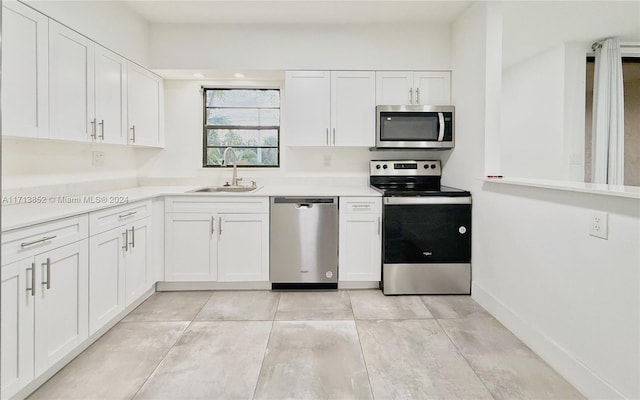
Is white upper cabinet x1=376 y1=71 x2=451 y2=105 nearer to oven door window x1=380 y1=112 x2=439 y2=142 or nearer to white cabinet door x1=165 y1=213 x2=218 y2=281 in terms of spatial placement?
oven door window x1=380 y1=112 x2=439 y2=142

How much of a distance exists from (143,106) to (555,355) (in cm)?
363

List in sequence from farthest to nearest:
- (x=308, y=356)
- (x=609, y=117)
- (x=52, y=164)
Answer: (x=609, y=117) → (x=52, y=164) → (x=308, y=356)

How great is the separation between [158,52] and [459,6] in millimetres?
2729

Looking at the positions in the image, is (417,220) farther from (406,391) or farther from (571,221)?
(406,391)

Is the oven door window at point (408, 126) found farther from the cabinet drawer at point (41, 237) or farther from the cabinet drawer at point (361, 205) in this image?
the cabinet drawer at point (41, 237)

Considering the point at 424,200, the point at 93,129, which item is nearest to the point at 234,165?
the point at 93,129

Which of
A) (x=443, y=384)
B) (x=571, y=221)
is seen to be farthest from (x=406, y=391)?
(x=571, y=221)

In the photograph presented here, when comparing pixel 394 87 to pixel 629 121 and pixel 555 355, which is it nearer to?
pixel 555 355

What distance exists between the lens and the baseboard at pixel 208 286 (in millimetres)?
3377

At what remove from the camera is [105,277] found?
2.46m

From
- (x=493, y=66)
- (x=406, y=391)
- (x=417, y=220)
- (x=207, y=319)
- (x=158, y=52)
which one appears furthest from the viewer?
(x=158, y=52)

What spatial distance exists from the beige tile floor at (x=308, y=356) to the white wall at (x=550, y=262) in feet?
0.59

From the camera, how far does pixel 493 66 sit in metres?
2.96

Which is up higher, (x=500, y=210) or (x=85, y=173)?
(x=85, y=173)
